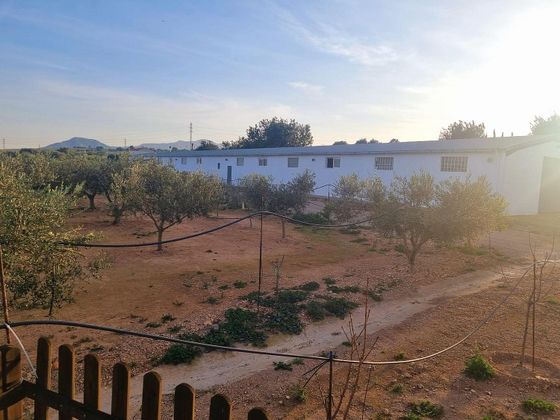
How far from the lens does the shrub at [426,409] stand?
4.25m

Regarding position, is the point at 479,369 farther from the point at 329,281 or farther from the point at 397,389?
the point at 329,281

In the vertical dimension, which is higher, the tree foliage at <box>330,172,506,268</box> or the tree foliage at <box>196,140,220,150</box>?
the tree foliage at <box>196,140,220,150</box>

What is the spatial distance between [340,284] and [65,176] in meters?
16.4

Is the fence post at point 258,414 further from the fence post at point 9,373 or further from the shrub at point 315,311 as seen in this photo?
the shrub at point 315,311

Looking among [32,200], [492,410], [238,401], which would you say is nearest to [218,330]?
[238,401]

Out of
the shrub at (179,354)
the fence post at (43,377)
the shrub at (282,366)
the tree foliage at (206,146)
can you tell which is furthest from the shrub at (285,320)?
the tree foliage at (206,146)

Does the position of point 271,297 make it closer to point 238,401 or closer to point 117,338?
point 117,338

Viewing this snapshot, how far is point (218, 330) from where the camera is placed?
6473 mm

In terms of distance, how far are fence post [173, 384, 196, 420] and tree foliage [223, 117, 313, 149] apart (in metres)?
59.7

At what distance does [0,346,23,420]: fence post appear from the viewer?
6.93ft

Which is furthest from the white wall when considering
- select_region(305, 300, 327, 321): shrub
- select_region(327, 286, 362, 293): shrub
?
select_region(305, 300, 327, 321): shrub

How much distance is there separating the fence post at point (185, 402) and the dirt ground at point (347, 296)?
212 centimetres

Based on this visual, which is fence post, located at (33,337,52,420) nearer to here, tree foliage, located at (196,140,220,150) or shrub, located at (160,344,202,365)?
shrub, located at (160,344,202,365)

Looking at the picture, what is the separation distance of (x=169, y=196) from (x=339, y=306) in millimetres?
6930
